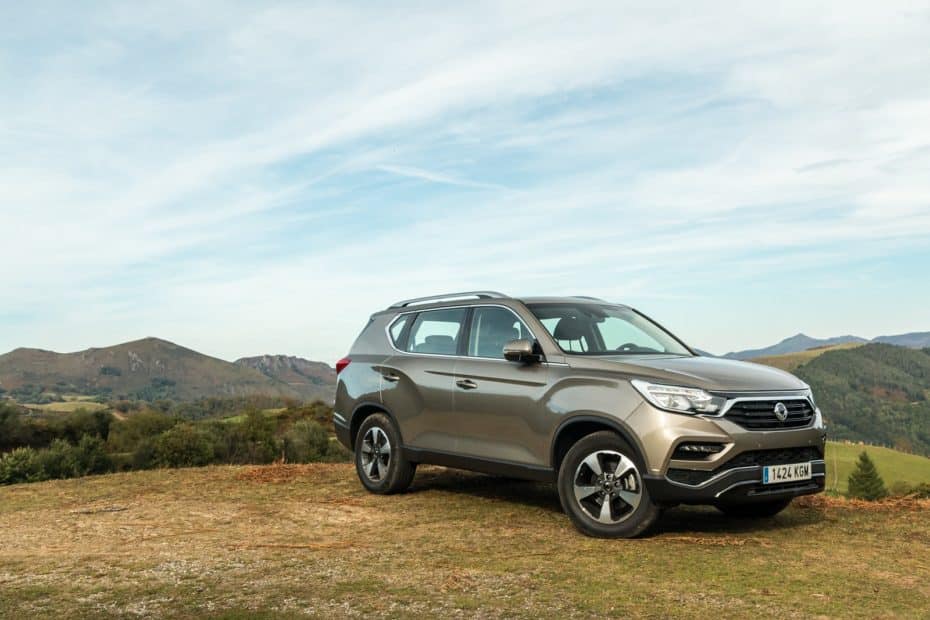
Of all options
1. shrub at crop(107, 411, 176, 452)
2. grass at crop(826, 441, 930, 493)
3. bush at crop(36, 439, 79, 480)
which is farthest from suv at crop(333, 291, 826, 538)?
grass at crop(826, 441, 930, 493)

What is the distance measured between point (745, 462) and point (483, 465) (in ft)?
8.09

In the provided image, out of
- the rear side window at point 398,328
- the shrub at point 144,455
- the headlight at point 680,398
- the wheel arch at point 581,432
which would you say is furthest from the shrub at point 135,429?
the headlight at point 680,398

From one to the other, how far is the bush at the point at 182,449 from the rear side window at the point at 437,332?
127 ft

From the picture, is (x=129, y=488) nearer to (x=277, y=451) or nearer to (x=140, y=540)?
(x=140, y=540)

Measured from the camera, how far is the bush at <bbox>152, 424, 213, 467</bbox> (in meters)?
46.1

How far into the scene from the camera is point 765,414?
6438mm

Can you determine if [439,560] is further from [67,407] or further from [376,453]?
[67,407]

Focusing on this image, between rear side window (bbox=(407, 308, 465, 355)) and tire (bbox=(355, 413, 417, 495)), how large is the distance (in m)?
0.90

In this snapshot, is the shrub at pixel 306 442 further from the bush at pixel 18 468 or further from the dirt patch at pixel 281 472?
the dirt patch at pixel 281 472

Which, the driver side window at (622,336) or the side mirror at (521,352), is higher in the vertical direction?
the driver side window at (622,336)

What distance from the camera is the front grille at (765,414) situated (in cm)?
632

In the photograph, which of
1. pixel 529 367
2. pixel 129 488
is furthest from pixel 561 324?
pixel 129 488

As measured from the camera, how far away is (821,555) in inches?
245

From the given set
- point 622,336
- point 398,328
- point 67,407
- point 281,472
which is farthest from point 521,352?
point 67,407
